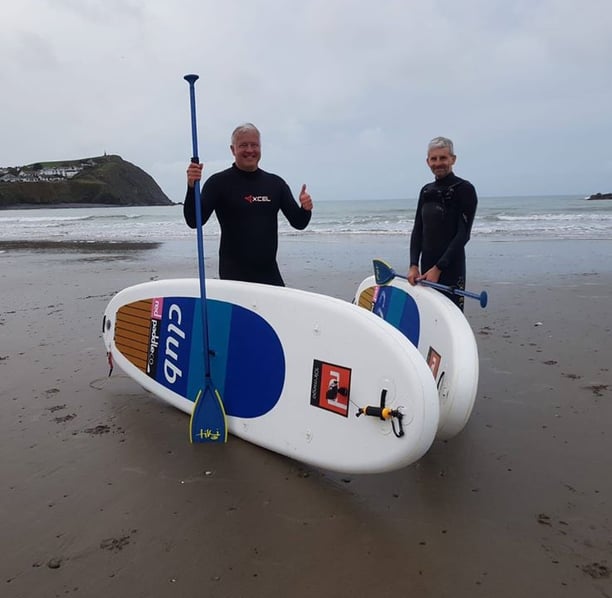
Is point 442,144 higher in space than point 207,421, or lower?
higher

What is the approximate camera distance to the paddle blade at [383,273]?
3469mm

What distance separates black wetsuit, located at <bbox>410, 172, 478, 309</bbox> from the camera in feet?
9.82

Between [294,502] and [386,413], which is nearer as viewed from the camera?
[386,413]

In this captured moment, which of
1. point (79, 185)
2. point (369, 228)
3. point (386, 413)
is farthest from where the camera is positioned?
point (79, 185)

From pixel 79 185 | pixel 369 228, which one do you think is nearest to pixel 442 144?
pixel 369 228

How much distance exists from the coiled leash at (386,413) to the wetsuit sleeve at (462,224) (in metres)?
1.20

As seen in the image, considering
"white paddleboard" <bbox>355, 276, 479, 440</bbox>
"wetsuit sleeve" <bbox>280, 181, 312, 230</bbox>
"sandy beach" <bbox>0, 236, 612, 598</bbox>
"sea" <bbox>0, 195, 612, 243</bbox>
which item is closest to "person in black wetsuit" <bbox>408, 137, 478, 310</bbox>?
"white paddleboard" <bbox>355, 276, 479, 440</bbox>

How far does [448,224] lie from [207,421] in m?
1.78

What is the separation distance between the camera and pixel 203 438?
2746mm

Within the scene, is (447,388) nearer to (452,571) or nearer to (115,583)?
(452,571)

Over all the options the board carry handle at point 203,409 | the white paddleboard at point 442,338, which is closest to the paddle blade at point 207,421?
the board carry handle at point 203,409

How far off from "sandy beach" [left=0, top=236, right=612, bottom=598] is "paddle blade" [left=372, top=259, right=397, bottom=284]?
0.96 meters

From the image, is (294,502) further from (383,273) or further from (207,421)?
(383,273)

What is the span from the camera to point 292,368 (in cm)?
254
